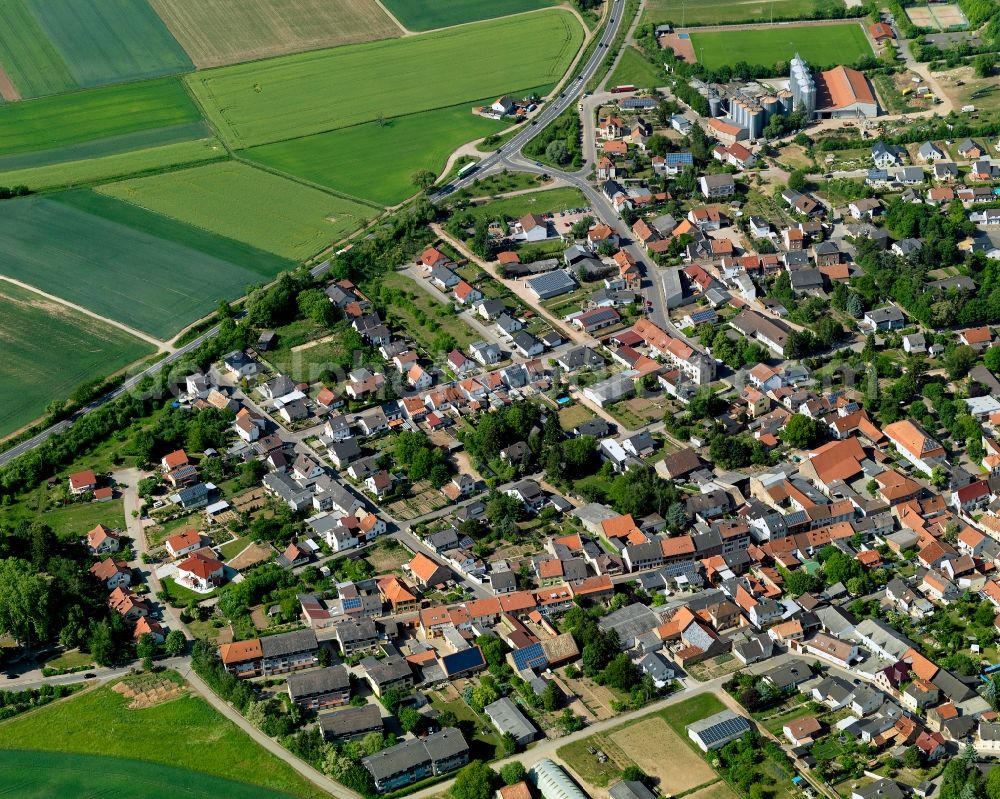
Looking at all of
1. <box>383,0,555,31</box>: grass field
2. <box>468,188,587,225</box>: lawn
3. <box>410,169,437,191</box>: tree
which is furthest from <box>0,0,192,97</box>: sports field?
<box>468,188,587,225</box>: lawn

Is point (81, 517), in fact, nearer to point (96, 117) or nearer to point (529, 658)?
point (529, 658)

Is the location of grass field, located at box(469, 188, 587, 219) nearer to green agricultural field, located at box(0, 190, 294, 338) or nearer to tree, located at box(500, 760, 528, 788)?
green agricultural field, located at box(0, 190, 294, 338)

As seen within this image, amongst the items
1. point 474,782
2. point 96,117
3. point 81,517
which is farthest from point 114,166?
point 474,782

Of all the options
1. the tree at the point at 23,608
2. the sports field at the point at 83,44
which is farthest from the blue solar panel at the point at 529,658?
the sports field at the point at 83,44

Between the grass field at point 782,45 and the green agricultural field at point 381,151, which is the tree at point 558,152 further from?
the grass field at point 782,45

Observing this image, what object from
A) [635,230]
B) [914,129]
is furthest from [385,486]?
[914,129]
